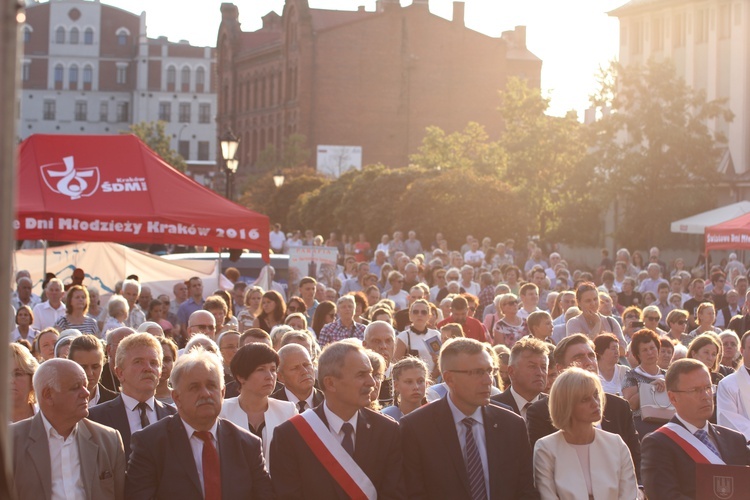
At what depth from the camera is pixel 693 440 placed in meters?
7.28

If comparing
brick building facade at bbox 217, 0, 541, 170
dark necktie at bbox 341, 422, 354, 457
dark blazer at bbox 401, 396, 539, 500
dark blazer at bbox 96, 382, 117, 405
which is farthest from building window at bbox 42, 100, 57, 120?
dark necktie at bbox 341, 422, 354, 457

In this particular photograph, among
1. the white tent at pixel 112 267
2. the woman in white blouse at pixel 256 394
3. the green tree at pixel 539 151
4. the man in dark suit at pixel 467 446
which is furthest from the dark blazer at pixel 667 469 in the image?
the green tree at pixel 539 151

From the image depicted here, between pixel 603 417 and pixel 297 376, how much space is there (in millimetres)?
1963

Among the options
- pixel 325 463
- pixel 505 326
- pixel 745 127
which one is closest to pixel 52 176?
pixel 505 326

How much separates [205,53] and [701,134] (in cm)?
8959

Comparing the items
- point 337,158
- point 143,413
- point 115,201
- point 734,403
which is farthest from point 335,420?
point 337,158

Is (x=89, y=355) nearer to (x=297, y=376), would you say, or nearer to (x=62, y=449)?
(x=297, y=376)

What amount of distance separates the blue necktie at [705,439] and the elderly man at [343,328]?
704cm

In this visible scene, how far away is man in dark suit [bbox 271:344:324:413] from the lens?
8.55 metres

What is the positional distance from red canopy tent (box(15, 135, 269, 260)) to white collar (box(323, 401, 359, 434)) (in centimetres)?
981

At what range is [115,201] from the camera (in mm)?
16469

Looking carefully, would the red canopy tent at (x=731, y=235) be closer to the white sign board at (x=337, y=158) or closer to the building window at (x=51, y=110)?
the white sign board at (x=337, y=158)

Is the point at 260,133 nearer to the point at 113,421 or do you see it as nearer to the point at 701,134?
the point at 701,134

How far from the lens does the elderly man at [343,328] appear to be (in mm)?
14188
